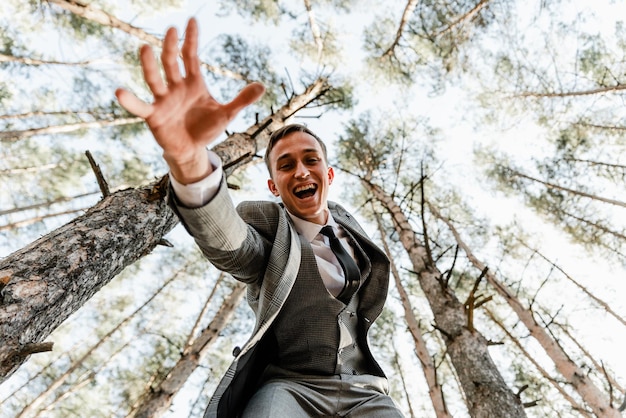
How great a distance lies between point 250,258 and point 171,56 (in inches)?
27.9

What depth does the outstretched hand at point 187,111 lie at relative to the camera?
1.01 meters

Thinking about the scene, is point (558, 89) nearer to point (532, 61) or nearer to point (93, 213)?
point (532, 61)

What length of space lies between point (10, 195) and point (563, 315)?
596 inches

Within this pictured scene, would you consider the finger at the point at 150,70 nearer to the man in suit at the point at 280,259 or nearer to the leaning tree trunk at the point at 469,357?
the man in suit at the point at 280,259

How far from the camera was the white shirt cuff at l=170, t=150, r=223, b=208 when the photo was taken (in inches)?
43.4

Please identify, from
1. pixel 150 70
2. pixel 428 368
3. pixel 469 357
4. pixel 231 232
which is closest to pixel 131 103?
pixel 150 70

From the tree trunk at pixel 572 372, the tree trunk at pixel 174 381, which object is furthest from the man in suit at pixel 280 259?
the tree trunk at pixel 174 381

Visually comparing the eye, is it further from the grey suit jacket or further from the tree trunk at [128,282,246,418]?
the tree trunk at [128,282,246,418]

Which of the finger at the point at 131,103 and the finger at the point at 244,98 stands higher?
the finger at the point at 244,98

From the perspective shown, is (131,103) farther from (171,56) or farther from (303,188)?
(303,188)

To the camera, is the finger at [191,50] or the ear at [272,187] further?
the ear at [272,187]

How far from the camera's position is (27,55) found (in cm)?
809

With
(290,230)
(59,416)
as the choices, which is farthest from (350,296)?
(59,416)

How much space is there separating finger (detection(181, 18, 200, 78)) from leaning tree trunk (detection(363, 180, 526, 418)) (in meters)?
2.72
